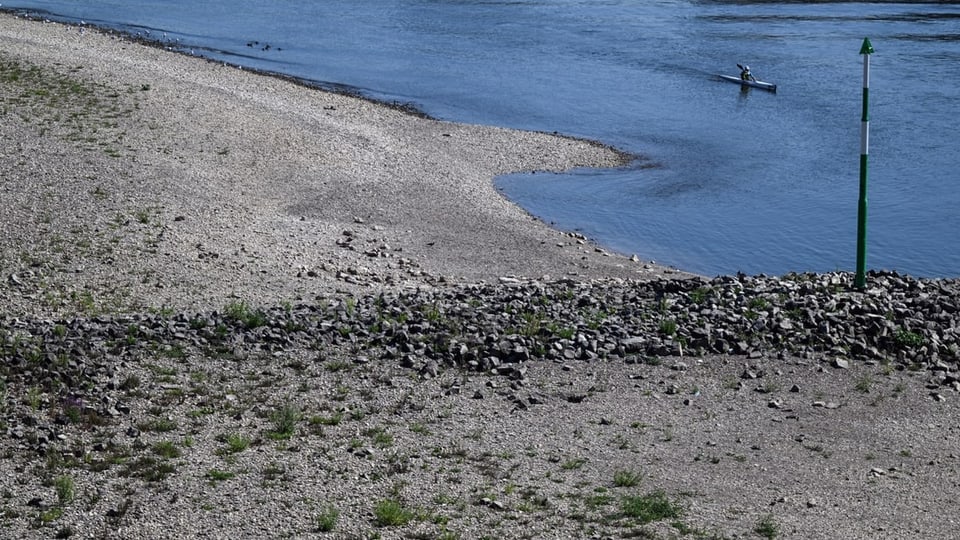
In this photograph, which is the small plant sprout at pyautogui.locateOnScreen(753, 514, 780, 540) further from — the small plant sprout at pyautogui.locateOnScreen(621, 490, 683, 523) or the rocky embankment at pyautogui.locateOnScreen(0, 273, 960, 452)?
the rocky embankment at pyautogui.locateOnScreen(0, 273, 960, 452)

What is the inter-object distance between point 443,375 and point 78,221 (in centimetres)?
1041

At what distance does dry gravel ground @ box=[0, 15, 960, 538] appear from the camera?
1073cm

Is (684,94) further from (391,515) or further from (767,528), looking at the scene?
(391,515)

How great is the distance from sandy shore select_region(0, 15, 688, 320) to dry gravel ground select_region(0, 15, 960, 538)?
106 mm

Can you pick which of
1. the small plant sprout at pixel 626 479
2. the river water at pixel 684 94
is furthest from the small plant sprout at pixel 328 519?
the river water at pixel 684 94

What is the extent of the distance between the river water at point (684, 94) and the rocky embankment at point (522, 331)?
9151 mm

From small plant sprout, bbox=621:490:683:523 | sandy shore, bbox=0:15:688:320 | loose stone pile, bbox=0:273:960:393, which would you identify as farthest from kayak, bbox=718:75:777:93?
small plant sprout, bbox=621:490:683:523

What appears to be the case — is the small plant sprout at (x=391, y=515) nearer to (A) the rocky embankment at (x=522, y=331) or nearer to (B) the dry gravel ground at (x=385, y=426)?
(B) the dry gravel ground at (x=385, y=426)

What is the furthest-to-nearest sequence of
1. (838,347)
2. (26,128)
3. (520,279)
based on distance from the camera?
1. (26,128)
2. (520,279)
3. (838,347)

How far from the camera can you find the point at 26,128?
2902cm

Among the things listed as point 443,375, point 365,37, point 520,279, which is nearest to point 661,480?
point 443,375

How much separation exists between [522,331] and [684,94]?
33.8 meters

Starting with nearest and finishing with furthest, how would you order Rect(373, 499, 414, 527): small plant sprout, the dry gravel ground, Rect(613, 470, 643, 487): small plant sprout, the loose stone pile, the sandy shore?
Rect(373, 499, 414, 527): small plant sprout, the dry gravel ground, Rect(613, 470, 643, 487): small plant sprout, the loose stone pile, the sandy shore

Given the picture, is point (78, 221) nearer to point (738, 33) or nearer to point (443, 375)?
point (443, 375)
